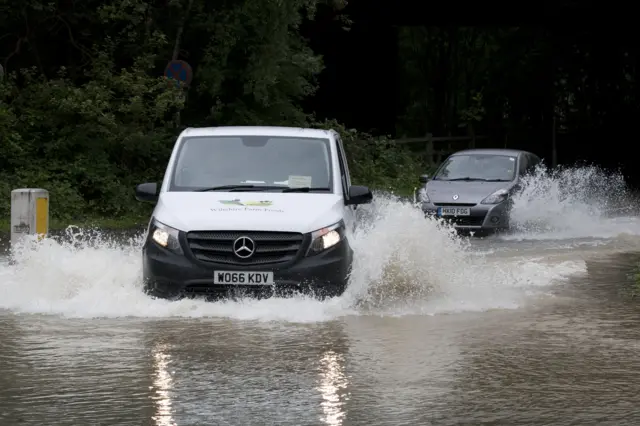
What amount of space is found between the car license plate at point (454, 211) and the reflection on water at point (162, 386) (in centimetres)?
1372

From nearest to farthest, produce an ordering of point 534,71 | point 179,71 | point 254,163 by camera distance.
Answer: point 254,163
point 179,71
point 534,71

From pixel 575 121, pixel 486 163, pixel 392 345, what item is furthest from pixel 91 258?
pixel 575 121

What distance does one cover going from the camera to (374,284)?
14.0m

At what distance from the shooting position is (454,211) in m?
24.5

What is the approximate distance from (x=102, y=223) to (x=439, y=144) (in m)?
23.7

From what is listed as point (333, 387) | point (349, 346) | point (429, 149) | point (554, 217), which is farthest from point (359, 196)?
point (429, 149)

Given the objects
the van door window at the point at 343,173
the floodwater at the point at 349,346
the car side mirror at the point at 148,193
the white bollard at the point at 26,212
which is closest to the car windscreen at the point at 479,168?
the floodwater at the point at 349,346

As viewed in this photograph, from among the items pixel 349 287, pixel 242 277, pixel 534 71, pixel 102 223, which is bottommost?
pixel 102 223

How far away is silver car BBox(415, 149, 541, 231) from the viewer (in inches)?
960

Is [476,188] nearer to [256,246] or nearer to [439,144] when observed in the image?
[256,246]

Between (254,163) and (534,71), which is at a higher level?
(534,71)

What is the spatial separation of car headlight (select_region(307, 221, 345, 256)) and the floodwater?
473mm

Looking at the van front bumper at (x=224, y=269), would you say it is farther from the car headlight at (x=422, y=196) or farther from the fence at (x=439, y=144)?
the fence at (x=439, y=144)

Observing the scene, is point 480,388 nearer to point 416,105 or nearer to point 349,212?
point 349,212
